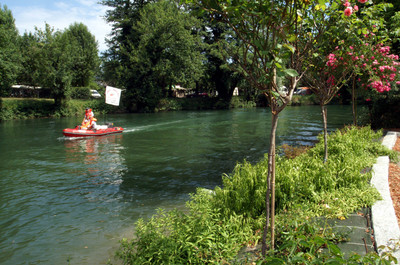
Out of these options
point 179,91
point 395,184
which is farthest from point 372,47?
Answer: point 179,91

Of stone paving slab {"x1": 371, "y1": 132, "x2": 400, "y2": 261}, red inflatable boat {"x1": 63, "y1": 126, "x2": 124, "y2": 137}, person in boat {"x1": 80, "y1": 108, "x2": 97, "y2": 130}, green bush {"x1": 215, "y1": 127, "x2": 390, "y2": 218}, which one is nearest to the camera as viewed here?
stone paving slab {"x1": 371, "y1": 132, "x2": 400, "y2": 261}

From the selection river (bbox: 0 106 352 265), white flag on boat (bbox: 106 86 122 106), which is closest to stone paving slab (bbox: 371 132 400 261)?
river (bbox: 0 106 352 265)

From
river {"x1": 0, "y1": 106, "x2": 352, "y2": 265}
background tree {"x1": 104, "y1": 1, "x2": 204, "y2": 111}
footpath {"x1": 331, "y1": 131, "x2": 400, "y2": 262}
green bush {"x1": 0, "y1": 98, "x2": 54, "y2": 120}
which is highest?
background tree {"x1": 104, "y1": 1, "x2": 204, "y2": 111}

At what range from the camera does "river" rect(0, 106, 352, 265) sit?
19.7 ft

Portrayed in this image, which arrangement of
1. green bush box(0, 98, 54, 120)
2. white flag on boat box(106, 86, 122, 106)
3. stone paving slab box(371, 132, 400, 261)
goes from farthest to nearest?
green bush box(0, 98, 54, 120)
white flag on boat box(106, 86, 122, 106)
stone paving slab box(371, 132, 400, 261)

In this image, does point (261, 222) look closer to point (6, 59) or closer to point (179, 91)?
point (6, 59)

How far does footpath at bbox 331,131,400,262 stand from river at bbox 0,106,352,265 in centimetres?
399

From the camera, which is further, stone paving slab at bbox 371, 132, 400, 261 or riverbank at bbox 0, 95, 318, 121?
riverbank at bbox 0, 95, 318, 121

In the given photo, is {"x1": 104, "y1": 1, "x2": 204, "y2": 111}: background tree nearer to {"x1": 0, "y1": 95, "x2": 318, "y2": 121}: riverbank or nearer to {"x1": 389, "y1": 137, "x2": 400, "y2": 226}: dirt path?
{"x1": 0, "y1": 95, "x2": 318, "y2": 121}: riverbank

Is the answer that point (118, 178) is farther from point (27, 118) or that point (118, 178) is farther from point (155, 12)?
point (155, 12)

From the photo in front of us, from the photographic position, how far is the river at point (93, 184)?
600 centimetres

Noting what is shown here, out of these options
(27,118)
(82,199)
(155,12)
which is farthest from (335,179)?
(155,12)

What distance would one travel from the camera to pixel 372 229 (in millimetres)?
3896

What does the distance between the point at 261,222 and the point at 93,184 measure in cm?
699
